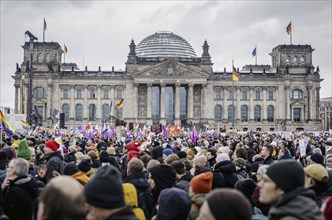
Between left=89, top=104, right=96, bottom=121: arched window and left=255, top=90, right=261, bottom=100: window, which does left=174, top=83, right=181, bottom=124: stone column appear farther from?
left=255, top=90, right=261, bottom=100: window

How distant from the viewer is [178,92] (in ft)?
270

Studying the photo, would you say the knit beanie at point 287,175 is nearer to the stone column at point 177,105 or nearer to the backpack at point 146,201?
→ the backpack at point 146,201

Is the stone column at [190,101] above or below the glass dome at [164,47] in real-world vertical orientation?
below

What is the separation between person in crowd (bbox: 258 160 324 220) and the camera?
4465 mm

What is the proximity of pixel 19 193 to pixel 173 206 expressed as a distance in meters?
2.55

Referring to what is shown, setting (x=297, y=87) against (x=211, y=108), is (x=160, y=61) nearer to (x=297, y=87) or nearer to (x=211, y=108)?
(x=211, y=108)

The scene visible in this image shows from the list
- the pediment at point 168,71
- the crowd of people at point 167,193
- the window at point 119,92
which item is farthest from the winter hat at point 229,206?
the window at point 119,92

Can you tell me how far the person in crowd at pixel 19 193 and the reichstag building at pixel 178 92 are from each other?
74.6 meters

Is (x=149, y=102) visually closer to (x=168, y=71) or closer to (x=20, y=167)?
(x=168, y=71)

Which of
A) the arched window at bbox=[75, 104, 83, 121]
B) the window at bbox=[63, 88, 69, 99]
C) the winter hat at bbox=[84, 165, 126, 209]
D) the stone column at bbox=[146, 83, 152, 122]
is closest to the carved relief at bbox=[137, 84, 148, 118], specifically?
the stone column at bbox=[146, 83, 152, 122]

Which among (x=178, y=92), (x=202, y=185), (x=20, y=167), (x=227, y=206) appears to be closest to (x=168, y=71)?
(x=178, y=92)

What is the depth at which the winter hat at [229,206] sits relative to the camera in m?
4.02

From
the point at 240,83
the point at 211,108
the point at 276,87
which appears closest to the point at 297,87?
the point at 276,87

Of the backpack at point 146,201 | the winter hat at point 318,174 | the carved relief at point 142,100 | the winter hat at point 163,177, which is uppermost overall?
the carved relief at point 142,100
